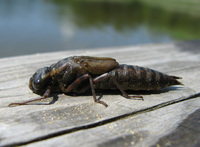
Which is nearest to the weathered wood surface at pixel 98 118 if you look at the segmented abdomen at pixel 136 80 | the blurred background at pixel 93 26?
the segmented abdomen at pixel 136 80

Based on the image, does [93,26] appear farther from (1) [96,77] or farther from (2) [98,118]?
(2) [98,118]

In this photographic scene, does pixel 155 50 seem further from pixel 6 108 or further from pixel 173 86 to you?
pixel 6 108

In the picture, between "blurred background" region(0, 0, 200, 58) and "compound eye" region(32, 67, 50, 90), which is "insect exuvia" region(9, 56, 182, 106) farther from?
"blurred background" region(0, 0, 200, 58)

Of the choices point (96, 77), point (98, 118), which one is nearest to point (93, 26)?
point (96, 77)

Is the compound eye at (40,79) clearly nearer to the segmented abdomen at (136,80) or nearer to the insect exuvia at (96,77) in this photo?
the insect exuvia at (96,77)

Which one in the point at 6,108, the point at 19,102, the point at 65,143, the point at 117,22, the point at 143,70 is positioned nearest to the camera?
the point at 65,143

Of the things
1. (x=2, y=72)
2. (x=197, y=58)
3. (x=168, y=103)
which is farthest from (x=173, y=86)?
(x=2, y=72)

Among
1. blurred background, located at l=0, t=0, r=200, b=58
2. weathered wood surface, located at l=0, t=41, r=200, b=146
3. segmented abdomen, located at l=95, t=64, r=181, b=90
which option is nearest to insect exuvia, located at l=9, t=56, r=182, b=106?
segmented abdomen, located at l=95, t=64, r=181, b=90
